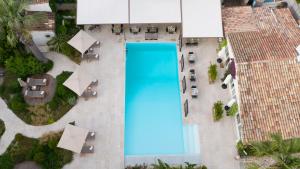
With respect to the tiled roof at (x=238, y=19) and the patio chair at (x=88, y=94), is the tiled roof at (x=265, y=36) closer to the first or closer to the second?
the tiled roof at (x=238, y=19)

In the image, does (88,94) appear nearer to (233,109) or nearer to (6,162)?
(6,162)

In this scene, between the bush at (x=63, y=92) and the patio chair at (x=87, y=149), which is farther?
the bush at (x=63, y=92)

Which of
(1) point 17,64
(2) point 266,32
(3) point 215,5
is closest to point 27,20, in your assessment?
(1) point 17,64

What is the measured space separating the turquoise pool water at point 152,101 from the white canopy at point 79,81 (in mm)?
3979

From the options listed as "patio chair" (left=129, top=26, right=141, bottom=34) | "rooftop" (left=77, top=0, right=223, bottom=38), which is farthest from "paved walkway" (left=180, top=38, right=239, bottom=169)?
"patio chair" (left=129, top=26, right=141, bottom=34)

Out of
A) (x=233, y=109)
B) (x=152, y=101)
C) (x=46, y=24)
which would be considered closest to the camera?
(x=233, y=109)

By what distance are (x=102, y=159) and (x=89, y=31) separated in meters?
13.7

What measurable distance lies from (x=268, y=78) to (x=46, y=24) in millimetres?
21244

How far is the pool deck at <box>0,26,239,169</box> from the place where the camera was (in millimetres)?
26125

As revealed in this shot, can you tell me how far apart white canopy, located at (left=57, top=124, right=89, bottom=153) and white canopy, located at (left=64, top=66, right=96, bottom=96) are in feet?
11.4

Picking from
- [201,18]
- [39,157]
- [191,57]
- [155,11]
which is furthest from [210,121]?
[39,157]

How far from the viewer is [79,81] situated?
27.8 meters

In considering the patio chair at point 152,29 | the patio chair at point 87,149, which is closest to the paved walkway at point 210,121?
the patio chair at point 152,29

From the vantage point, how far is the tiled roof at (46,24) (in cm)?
2909
